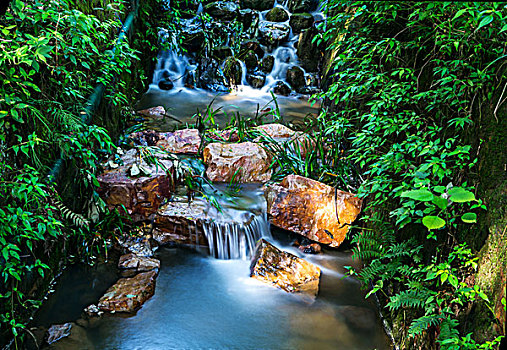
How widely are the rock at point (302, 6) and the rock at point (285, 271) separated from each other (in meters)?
8.74

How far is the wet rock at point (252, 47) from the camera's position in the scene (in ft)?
32.8

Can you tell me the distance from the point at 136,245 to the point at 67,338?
1305mm

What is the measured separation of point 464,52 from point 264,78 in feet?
23.9

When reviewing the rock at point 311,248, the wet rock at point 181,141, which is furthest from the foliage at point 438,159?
the wet rock at point 181,141

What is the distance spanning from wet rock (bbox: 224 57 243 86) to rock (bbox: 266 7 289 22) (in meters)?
2.06

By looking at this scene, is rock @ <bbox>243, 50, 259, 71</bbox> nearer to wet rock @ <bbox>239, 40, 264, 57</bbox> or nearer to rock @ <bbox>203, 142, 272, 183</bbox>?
Result: wet rock @ <bbox>239, 40, 264, 57</bbox>

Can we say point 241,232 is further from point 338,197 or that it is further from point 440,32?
point 440,32

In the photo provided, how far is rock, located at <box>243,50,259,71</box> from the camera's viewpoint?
32.4 feet

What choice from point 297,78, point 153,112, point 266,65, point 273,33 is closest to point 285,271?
point 153,112

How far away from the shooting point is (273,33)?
1034 cm

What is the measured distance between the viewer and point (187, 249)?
14.9ft

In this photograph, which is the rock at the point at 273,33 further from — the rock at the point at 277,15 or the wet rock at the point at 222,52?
the wet rock at the point at 222,52

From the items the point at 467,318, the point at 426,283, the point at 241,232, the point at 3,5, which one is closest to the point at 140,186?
the point at 241,232

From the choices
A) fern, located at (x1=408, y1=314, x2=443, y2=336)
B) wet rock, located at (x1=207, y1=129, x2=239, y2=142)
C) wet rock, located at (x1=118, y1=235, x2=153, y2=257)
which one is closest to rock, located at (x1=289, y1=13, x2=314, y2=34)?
wet rock, located at (x1=207, y1=129, x2=239, y2=142)
